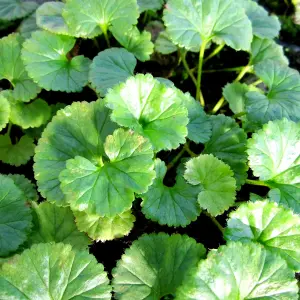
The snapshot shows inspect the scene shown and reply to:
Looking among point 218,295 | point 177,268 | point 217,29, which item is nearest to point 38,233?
point 177,268

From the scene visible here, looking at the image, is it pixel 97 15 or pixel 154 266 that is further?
pixel 97 15

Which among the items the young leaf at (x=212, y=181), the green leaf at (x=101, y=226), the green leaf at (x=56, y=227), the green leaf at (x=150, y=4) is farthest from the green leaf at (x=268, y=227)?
the green leaf at (x=150, y=4)

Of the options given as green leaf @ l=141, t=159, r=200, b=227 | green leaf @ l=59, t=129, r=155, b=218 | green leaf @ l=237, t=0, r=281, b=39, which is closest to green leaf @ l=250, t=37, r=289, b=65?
green leaf @ l=237, t=0, r=281, b=39

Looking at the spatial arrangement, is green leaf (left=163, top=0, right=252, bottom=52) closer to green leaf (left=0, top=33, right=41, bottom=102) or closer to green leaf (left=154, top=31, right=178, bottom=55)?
green leaf (left=154, top=31, right=178, bottom=55)

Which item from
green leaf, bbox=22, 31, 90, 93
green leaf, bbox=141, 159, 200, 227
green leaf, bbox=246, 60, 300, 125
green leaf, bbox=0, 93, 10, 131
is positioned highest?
green leaf, bbox=22, 31, 90, 93

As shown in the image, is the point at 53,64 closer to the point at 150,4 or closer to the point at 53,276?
the point at 150,4

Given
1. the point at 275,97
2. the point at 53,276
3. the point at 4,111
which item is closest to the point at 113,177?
the point at 53,276
